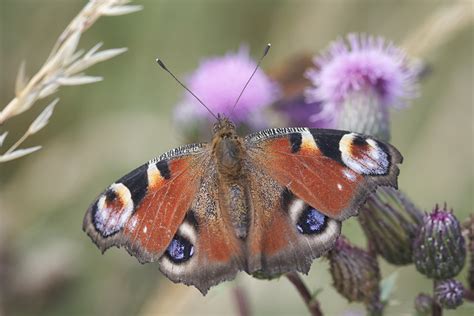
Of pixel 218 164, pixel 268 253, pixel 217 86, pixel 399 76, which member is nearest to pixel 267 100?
pixel 217 86

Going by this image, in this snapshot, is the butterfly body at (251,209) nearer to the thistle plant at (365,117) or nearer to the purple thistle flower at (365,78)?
the thistle plant at (365,117)

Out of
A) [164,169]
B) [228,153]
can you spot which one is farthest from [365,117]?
[164,169]

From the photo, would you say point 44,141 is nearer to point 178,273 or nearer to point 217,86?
point 217,86

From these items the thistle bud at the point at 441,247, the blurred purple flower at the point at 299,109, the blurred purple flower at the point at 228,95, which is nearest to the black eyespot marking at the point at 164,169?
the thistle bud at the point at 441,247

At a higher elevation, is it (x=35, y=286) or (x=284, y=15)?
(x=284, y=15)

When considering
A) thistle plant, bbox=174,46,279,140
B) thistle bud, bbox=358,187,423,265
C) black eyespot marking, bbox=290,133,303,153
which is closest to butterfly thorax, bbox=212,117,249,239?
black eyespot marking, bbox=290,133,303,153

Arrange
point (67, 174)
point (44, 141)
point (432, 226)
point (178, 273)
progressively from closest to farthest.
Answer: point (178, 273), point (432, 226), point (67, 174), point (44, 141)


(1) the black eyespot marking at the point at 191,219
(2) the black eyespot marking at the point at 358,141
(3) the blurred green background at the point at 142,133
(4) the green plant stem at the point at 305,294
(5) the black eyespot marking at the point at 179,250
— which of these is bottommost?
(3) the blurred green background at the point at 142,133
